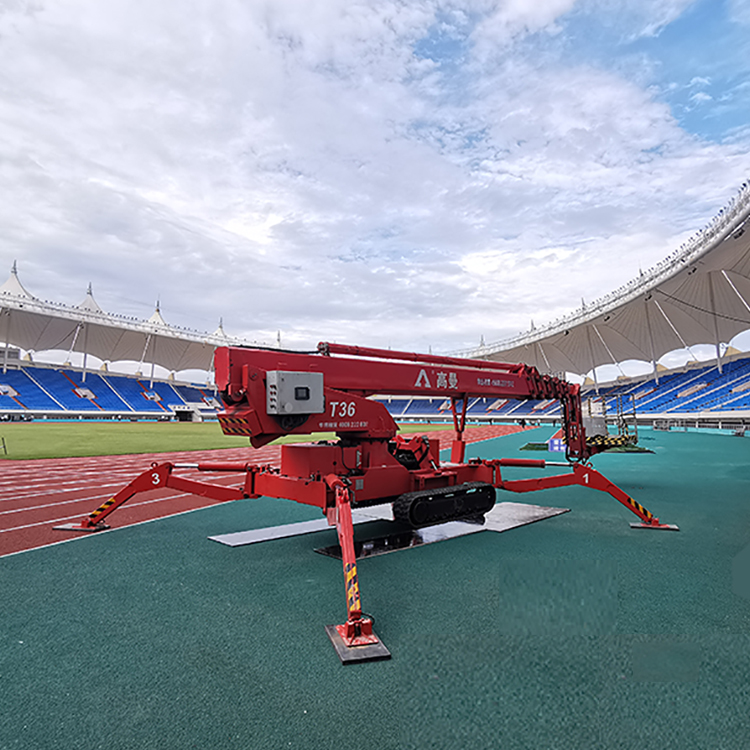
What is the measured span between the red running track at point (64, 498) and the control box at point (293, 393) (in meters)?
3.88

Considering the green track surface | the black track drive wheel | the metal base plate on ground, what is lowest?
the green track surface

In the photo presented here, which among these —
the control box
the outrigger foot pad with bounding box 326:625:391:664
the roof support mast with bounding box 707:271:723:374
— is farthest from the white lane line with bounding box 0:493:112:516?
the roof support mast with bounding box 707:271:723:374

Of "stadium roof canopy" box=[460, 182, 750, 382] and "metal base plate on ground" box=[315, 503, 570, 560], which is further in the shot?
"stadium roof canopy" box=[460, 182, 750, 382]

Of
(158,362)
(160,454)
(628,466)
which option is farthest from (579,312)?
(158,362)

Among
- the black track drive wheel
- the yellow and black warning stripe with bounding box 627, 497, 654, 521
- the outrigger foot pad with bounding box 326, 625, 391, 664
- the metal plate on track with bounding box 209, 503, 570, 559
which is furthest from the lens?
the yellow and black warning stripe with bounding box 627, 497, 654, 521

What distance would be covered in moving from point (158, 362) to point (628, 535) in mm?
80132

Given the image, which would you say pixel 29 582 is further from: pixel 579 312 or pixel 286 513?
pixel 579 312

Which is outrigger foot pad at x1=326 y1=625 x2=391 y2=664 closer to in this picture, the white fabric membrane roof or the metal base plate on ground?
the metal base plate on ground

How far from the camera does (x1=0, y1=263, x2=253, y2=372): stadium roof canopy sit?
55.1 metres

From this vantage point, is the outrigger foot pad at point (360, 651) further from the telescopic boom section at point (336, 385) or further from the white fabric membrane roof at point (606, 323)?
the white fabric membrane roof at point (606, 323)

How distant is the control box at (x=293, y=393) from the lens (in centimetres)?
498

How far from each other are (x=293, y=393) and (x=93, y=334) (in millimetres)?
71173

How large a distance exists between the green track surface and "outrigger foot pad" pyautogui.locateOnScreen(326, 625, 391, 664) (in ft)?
0.22

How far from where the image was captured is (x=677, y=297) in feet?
140
